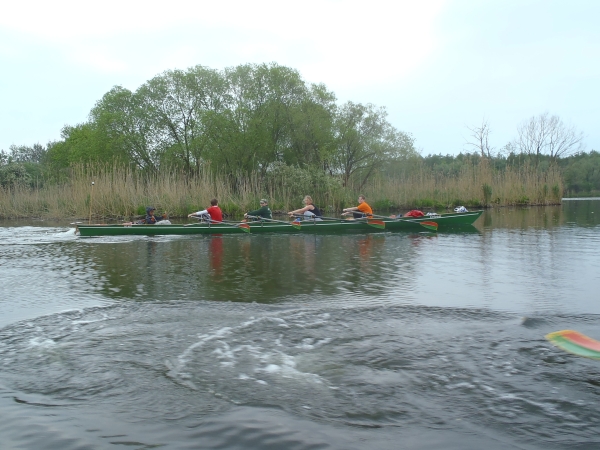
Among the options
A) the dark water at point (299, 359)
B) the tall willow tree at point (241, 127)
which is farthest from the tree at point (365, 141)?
the dark water at point (299, 359)

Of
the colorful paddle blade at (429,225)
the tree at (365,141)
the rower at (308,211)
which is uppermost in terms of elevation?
the tree at (365,141)

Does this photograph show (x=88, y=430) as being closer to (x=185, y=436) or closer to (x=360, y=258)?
(x=185, y=436)

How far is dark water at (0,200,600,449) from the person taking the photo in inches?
138

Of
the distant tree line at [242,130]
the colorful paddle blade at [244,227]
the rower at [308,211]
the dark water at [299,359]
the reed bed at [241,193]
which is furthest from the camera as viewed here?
the distant tree line at [242,130]

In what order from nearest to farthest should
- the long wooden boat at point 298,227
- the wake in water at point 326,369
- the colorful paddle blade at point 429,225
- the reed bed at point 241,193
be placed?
1. the wake in water at point 326,369
2. the long wooden boat at point 298,227
3. the colorful paddle blade at point 429,225
4. the reed bed at point 241,193

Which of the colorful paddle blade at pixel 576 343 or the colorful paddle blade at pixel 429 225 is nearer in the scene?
the colorful paddle blade at pixel 576 343

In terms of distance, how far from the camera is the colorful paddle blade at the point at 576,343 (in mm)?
4596

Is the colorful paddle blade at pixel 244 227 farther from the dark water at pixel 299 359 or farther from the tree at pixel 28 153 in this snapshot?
the tree at pixel 28 153

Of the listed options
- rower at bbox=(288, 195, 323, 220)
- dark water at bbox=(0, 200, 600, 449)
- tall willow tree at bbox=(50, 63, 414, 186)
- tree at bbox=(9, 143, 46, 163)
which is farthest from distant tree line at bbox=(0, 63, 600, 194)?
tree at bbox=(9, 143, 46, 163)

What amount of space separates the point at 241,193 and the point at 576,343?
22.4 meters

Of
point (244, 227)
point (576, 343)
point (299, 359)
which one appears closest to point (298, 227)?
point (244, 227)

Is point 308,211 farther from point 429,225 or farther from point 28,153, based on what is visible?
point 28,153

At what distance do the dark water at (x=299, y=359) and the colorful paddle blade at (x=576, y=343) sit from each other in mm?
79

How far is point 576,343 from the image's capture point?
188 inches
